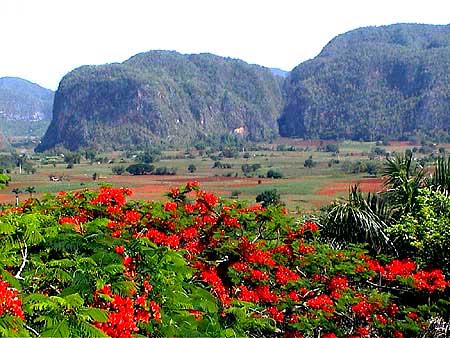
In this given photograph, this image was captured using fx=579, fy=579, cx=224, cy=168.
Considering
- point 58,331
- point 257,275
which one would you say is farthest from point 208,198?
point 58,331

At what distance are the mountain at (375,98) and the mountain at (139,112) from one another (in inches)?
643

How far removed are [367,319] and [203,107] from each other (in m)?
180

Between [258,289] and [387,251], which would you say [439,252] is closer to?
[387,251]

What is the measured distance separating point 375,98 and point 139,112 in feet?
236

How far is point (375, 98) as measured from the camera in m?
178

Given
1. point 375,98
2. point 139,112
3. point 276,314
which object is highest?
point 375,98

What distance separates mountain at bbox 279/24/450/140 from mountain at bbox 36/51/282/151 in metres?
16.3

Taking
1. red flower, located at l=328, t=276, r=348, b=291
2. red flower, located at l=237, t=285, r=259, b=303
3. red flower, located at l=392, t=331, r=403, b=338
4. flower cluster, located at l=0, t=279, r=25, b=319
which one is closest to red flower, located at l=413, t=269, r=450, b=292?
red flower, located at l=392, t=331, r=403, b=338

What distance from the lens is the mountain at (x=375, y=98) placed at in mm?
159500

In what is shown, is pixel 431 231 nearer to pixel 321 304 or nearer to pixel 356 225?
pixel 356 225

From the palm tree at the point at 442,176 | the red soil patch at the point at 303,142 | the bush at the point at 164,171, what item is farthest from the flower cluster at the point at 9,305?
the red soil patch at the point at 303,142

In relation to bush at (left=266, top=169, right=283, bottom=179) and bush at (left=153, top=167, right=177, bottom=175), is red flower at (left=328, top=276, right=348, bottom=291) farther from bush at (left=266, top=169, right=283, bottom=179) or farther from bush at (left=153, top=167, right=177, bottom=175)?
bush at (left=153, top=167, right=177, bottom=175)

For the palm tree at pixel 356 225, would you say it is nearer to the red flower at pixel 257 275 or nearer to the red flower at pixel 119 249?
the red flower at pixel 257 275

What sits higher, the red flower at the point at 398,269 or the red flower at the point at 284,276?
the red flower at the point at 284,276
